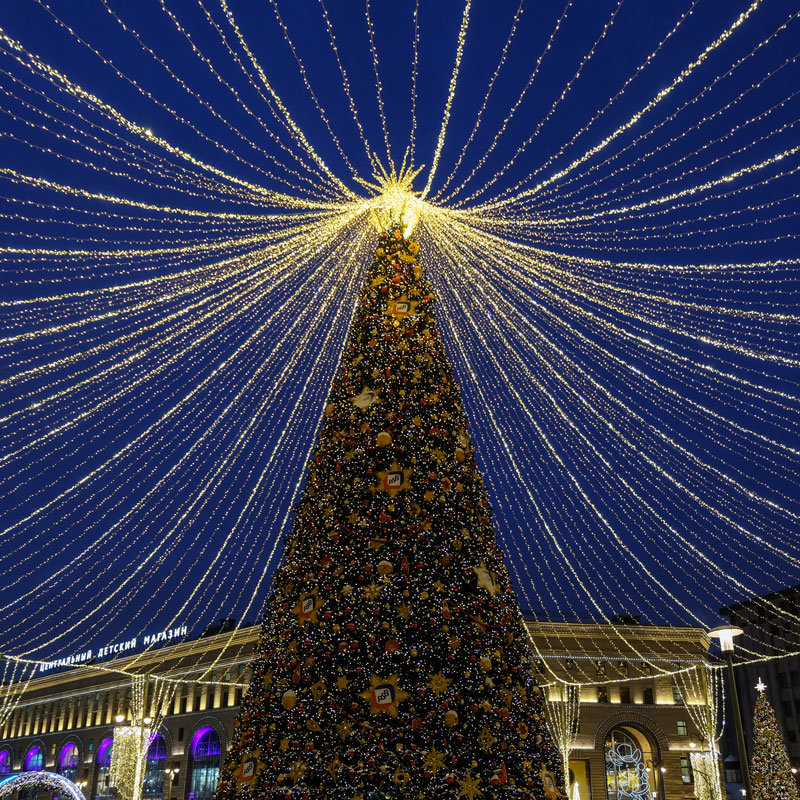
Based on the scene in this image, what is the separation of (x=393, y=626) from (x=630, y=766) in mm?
36306

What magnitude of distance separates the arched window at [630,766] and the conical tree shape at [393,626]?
34045 millimetres

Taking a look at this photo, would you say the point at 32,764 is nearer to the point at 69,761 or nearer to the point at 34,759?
the point at 34,759

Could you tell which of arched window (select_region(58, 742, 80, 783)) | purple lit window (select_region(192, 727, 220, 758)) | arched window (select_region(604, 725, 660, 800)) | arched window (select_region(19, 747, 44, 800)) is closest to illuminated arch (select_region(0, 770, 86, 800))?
purple lit window (select_region(192, 727, 220, 758))

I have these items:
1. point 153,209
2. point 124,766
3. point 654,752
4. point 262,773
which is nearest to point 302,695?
point 262,773

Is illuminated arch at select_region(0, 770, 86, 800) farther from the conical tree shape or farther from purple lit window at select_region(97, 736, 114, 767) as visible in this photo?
purple lit window at select_region(97, 736, 114, 767)

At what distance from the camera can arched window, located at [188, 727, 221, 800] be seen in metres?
42.2

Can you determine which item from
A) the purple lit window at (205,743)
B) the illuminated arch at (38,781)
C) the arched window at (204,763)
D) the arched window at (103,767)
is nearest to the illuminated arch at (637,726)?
the arched window at (204,763)

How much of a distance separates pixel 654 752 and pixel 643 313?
109 feet

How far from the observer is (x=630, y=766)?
38125 millimetres

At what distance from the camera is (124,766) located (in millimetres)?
31453

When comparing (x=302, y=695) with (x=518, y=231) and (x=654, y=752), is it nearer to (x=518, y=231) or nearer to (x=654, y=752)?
(x=518, y=231)

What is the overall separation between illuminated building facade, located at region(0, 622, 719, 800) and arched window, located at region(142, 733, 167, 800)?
60 millimetres

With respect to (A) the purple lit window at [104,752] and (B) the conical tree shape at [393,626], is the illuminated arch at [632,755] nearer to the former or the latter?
(A) the purple lit window at [104,752]

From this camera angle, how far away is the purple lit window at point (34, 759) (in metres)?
57.1
